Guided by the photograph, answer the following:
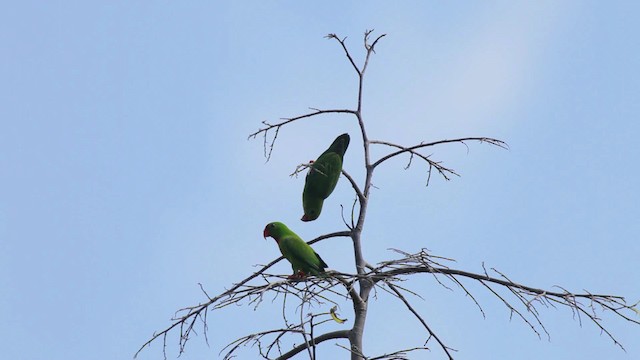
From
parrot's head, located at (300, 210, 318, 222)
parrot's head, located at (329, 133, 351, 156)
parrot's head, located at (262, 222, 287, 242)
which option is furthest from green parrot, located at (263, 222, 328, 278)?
parrot's head, located at (329, 133, 351, 156)

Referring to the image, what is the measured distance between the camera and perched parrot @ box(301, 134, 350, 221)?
4266 mm

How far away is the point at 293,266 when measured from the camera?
13.3 feet

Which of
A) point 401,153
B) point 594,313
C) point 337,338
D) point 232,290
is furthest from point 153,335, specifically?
point 594,313

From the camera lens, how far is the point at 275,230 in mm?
4176

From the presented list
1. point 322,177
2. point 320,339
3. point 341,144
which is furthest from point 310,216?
point 320,339

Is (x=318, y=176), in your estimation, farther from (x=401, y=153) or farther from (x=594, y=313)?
(x=594, y=313)

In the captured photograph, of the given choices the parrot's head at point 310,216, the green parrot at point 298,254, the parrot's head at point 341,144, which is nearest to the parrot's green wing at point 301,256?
the green parrot at point 298,254

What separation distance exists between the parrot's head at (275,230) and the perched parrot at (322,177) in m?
0.23

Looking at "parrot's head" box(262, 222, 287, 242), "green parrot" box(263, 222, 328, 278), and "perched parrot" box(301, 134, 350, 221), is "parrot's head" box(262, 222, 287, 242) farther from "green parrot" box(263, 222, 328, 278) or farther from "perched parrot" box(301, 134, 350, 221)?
"perched parrot" box(301, 134, 350, 221)

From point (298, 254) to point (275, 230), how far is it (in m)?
0.24

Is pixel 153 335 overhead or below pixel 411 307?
overhead

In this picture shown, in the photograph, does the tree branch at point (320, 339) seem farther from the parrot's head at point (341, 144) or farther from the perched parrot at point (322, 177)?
the parrot's head at point (341, 144)

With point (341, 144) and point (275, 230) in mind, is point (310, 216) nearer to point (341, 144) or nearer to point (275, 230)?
point (275, 230)

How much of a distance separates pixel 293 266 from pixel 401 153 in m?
0.82
